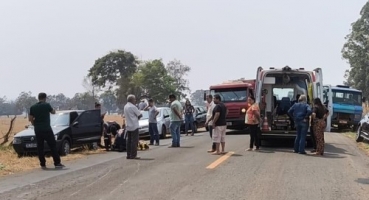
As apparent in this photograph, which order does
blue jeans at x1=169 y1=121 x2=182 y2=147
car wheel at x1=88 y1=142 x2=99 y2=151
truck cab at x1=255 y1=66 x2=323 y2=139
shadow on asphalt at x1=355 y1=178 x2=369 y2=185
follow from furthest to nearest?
car wheel at x1=88 y1=142 x2=99 y2=151 → blue jeans at x1=169 y1=121 x2=182 y2=147 → truck cab at x1=255 y1=66 x2=323 y2=139 → shadow on asphalt at x1=355 y1=178 x2=369 y2=185

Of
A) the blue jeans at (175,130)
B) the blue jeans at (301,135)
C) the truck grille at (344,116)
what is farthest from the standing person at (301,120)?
the truck grille at (344,116)

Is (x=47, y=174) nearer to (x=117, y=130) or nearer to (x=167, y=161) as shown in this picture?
(x=167, y=161)

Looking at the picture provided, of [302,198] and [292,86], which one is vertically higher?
[292,86]

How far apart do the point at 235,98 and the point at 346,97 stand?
824cm

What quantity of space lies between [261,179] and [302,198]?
1802 millimetres

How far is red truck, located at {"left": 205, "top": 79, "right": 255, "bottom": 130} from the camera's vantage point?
24453 millimetres

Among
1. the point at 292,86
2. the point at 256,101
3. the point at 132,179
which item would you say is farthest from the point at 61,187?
the point at 292,86

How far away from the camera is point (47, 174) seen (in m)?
11.2

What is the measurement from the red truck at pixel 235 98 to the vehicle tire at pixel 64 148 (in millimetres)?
10406

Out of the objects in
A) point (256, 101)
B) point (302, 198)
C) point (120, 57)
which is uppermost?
point (120, 57)

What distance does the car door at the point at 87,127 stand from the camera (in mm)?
16688

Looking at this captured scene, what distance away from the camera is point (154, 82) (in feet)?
188

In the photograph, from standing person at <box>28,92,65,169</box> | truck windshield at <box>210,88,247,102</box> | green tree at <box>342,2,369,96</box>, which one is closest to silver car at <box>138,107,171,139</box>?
truck windshield at <box>210,88,247,102</box>

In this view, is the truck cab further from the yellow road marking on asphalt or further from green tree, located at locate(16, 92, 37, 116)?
green tree, located at locate(16, 92, 37, 116)
